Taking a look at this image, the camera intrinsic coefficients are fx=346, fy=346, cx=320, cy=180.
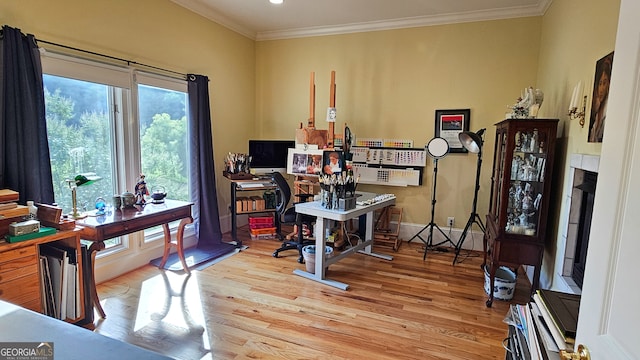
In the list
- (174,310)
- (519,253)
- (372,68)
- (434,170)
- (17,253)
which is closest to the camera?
(17,253)

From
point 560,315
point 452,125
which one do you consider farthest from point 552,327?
point 452,125

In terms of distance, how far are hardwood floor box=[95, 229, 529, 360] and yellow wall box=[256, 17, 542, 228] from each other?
1174 millimetres

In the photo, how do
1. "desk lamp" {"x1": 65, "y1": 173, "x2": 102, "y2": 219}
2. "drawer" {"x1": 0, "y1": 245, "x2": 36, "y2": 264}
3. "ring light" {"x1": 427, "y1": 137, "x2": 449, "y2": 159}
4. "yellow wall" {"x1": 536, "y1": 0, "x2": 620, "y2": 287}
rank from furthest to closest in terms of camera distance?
"ring light" {"x1": 427, "y1": 137, "x2": 449, "y2": 159} < "desk lamp" {"x1": 65, "y1": 173, "x2": 102, "y2": 219} < "yellow wall" {"x1": 536, "y1": 0, "x2": 620, "y2": 287} < "drawer" {"x1": 0, "y1": 245, "x2": 36, "y2": 264}

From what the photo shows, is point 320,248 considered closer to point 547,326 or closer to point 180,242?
point 180,242

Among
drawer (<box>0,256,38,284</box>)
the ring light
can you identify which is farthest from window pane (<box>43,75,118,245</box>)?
the ring light

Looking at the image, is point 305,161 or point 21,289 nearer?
point 21,289

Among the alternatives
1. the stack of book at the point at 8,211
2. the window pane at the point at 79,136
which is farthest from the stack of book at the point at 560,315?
the window pane at the point at 79,136

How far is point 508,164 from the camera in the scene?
2.82 meters

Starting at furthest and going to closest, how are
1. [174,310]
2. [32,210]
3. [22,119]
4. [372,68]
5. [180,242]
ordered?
[372,68], [180,242], [174,310], [22,119], [32,210]

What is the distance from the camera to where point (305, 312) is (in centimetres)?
267

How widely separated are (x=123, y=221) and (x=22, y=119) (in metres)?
0.96

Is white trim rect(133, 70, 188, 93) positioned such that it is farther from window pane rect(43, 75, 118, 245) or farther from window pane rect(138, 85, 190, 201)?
window pane rect(43, 75, 118, 245)

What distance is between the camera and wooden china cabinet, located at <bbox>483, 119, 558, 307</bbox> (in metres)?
2.70

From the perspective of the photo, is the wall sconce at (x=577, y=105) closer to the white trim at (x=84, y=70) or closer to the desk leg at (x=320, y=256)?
the desk leg at (x=320, y=256)
